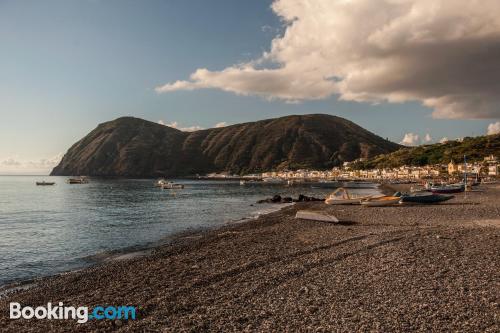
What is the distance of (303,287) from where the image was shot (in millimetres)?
12586

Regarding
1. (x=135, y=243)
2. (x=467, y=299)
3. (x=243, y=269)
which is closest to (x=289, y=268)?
(x=243, y=269)

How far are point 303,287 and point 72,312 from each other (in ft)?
26.4

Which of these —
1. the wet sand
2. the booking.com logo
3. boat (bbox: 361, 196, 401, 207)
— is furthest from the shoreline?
boat (bbox: 361, 196, 401, 207)

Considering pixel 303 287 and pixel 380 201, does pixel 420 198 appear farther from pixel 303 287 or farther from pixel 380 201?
pixel 303 287

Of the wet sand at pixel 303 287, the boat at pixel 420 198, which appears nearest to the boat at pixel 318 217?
the wet sand at pixel 303 287

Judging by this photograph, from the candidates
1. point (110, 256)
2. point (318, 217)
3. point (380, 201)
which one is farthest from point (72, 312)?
point (380, 201)

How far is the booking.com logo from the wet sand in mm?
393

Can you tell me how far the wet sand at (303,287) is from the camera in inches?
378

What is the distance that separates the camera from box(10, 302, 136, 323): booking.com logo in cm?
1128

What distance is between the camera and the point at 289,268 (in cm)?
1541

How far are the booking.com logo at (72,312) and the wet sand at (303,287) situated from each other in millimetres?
393

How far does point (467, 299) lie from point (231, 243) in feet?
50.8

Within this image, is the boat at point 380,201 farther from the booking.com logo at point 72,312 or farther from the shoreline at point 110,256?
the booking.com logo at point 72,312

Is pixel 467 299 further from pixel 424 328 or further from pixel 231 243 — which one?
pixel 231 243
